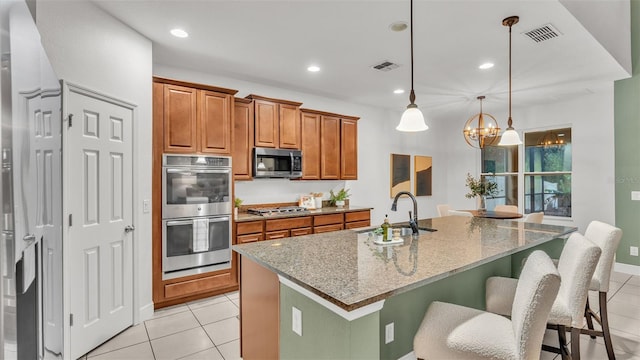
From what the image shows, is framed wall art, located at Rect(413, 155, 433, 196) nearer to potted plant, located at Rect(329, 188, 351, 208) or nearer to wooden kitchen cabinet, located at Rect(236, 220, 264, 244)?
potted plant, located at Rect(329, 188, 351, 208)

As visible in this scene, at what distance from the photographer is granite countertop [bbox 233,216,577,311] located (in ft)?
4.41

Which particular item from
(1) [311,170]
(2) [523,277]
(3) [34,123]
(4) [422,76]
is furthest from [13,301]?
(4) [422,76]

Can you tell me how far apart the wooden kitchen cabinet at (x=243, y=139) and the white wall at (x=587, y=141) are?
16.5 feet

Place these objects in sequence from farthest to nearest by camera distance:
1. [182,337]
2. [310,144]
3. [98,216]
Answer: [310,144]
[182,337]
[98,216]

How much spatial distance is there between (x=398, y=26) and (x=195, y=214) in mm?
2730

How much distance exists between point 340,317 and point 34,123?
1525 mm

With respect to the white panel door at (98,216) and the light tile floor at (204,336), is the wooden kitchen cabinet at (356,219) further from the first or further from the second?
the white panel door at (98,216)

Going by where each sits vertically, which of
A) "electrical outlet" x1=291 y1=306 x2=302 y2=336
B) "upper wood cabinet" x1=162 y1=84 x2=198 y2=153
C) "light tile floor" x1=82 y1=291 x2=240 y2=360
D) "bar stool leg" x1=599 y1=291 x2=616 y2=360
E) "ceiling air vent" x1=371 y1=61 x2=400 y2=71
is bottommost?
"light tile floor" x1=82 y1=291 x2=240 y2=360

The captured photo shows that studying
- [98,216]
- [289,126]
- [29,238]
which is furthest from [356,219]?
[29,238]

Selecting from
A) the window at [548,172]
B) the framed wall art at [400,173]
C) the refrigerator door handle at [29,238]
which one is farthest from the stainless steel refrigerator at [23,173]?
the window at [548,172]

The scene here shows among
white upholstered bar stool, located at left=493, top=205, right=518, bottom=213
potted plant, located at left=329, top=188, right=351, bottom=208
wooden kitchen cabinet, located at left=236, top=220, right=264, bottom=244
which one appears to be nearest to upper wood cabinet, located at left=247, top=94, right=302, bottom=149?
wooden kitchen cabinet, located at left=236, top=220, right=264, bottom=244

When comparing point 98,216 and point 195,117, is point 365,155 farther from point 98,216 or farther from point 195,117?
point 98,216

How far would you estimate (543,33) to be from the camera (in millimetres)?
2965

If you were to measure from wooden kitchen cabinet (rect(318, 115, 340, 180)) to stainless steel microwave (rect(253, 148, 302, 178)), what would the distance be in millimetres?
506
